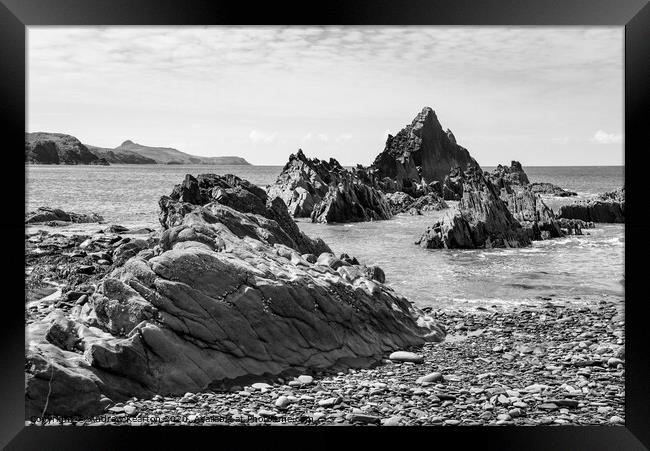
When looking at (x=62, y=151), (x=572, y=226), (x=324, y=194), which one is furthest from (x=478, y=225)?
(x=62, y=151)

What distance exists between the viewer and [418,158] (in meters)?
32.5

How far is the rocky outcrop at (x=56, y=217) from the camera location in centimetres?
2219

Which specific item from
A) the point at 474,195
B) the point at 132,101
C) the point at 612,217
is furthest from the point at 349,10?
the point at 612,217

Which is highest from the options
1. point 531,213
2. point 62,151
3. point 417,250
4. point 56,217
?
point 62,151

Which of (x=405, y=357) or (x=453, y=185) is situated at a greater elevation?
(x=453, y=185)

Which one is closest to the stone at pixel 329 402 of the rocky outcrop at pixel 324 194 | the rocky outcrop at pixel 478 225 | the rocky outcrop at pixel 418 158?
the rocky outcrop at pixel 478 225

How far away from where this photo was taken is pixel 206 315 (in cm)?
826

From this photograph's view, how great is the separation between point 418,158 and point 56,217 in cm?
1861

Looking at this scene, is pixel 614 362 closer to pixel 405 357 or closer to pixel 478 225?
pixel 405 357

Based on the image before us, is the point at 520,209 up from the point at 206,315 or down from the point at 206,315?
up

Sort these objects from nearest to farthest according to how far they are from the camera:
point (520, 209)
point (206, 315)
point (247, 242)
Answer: point (206, 315), point (247, 242), point (520, 209)

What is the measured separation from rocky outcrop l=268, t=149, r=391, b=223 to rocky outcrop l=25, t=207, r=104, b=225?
8283 millimetres

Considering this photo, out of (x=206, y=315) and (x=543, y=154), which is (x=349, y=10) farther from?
(x=543, y=154)

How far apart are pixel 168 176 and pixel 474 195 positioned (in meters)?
12.5
